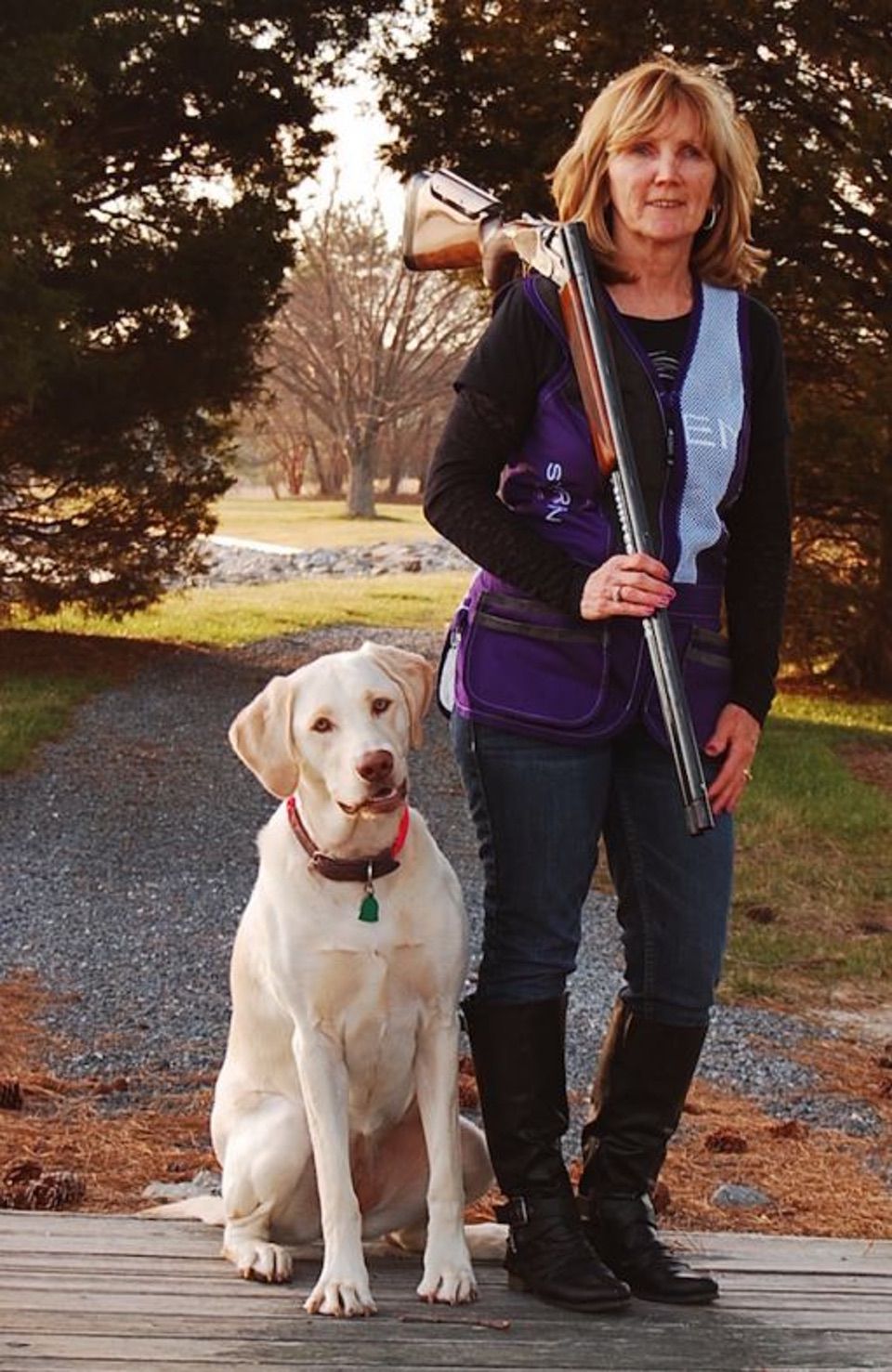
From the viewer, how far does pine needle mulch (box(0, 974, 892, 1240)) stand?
16.5 feet

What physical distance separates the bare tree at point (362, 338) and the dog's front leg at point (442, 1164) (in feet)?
128

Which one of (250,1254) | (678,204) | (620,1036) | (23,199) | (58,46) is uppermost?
(58,46)

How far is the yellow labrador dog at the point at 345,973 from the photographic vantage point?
3377 millimetres

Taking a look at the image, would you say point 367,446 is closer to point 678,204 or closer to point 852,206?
point 852,206

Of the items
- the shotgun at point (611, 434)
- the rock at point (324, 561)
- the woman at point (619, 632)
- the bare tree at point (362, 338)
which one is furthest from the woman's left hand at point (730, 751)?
the bare tree at point (362, 338)

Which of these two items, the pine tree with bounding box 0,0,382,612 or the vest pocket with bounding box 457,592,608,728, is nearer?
the vest pocket with bounding box 457,592,608,728

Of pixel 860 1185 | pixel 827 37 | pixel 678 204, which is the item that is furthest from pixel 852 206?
pixel 678 204

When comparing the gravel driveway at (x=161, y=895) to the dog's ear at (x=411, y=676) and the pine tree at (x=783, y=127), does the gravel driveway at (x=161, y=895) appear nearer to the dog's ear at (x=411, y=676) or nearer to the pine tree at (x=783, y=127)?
the dog's ear at (x=411, y=676)

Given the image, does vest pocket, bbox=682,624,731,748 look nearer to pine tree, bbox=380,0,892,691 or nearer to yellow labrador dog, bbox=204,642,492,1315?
yellow labrador dog, bbox=204,642,492,1315

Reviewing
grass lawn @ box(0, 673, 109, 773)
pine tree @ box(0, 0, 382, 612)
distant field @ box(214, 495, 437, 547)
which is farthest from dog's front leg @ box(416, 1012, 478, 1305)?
distant field @ box(214, 495, 437, 547)

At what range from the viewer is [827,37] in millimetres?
15789

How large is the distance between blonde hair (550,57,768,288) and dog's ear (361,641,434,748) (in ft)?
2.49

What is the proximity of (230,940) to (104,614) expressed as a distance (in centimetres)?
1033

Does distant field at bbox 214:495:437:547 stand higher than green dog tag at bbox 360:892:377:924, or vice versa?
green dog tag at bbox 360:892:377:924
